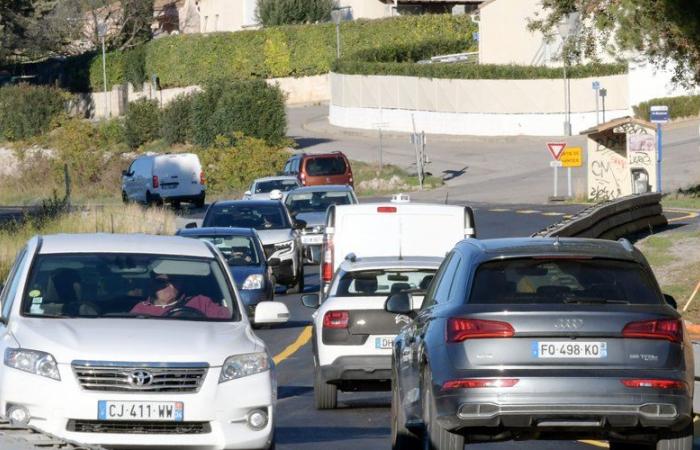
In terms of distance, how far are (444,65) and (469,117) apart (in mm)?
3261

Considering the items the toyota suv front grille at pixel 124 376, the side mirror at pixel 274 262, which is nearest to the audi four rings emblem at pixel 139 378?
the toyota suv front grille at pixel 124 376

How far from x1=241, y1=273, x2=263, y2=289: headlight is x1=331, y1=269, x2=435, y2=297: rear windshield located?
8124 millimetres

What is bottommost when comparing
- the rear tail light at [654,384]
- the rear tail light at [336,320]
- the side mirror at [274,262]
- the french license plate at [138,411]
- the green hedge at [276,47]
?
the side mirror at [274,262]

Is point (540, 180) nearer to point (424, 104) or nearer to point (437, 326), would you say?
point (424, 104)

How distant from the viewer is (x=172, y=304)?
442 inches

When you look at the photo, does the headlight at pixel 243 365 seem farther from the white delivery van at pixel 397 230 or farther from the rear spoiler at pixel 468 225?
the rear spoiler at pixel 468 225

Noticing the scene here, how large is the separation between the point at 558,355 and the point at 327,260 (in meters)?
11.6

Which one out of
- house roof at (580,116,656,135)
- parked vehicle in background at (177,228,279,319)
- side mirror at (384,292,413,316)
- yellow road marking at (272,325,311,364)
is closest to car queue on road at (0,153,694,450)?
side mirror at (384,292,413,316)

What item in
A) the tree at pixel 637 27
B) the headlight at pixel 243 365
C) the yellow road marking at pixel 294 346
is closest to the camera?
the headlight at pixel 243 365

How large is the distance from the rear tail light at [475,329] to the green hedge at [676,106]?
57403 millimetres

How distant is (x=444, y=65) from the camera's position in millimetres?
75375

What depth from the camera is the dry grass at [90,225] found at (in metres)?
32.8

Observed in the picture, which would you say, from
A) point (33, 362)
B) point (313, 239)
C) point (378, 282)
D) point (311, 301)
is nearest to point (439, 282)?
point (33, 362)

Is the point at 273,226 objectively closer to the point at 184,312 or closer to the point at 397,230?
the point at 397,230
